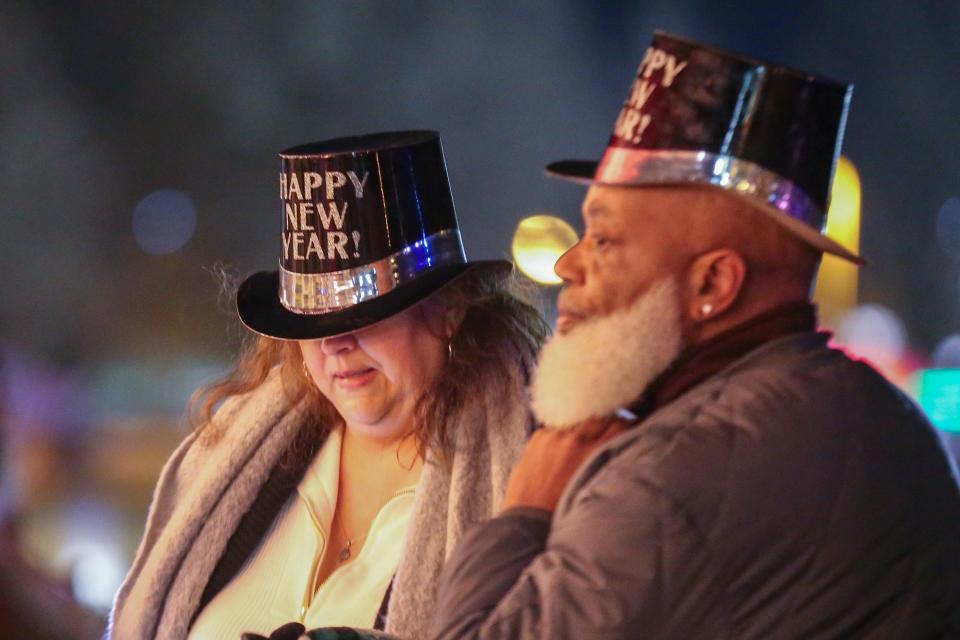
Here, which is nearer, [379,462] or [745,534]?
[745,534]

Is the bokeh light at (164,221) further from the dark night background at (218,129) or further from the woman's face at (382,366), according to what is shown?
the woman's face at (382,366)

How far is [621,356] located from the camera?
4.76 ft

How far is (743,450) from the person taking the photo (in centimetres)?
132

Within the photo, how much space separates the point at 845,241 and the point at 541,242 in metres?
1.73

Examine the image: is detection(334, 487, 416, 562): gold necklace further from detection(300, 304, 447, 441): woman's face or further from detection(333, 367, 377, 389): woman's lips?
detection(333, 367, 377, 389): woman's lips

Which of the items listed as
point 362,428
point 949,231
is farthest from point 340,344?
point 949,231

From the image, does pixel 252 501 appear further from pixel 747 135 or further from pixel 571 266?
pixel 747 135

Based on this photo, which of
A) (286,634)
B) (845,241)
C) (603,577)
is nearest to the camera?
(603,577)

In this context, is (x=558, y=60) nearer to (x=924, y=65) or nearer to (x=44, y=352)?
(x=924, y=65)

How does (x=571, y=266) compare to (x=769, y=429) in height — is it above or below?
above

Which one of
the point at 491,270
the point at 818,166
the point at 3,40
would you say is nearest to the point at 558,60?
the point at 3,40

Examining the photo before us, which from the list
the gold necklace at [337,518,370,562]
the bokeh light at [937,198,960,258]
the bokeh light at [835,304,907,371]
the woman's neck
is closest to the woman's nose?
the woman's neck

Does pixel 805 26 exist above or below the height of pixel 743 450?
above

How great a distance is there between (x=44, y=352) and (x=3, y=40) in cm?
181
